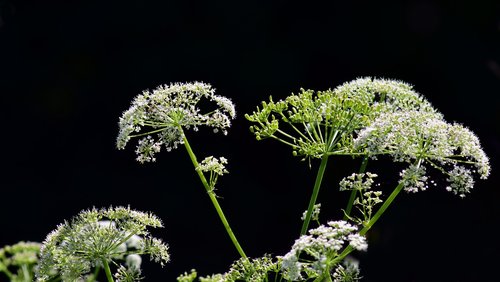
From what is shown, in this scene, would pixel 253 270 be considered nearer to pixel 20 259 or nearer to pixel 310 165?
pixel 310 165

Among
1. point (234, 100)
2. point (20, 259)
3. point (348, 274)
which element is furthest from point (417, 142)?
point (234, 100)

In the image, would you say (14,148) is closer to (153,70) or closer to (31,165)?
(31,165)

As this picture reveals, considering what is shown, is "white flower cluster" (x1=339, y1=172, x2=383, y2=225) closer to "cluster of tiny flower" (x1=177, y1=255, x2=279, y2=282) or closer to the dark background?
"cluster of tiny flower" (x1=177, y1=255, x2=279, y2=282)

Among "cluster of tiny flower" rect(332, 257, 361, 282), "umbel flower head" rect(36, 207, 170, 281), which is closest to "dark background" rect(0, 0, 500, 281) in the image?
"cluster of tiny flower" rect(332, 257, 361, 282)

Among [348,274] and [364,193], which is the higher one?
[364,193]

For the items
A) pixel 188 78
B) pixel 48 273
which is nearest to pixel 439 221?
pixel 188 78

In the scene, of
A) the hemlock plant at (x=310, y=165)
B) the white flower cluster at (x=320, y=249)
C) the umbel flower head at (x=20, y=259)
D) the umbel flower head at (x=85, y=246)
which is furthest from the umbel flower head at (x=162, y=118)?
the white flower cluster at (x=320, y=249)
